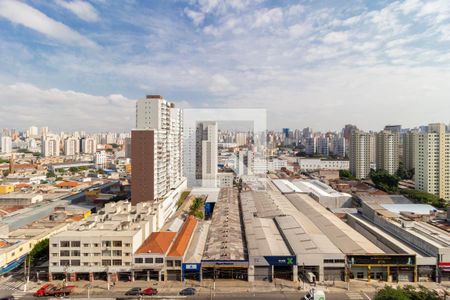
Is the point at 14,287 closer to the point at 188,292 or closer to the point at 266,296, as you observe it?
the point at 188,292

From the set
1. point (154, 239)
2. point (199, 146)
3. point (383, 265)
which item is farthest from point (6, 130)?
point (383, 265)

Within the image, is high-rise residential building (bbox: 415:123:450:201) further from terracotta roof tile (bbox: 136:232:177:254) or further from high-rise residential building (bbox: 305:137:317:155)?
high-rise residential building (bbox: 305:137:317:155)

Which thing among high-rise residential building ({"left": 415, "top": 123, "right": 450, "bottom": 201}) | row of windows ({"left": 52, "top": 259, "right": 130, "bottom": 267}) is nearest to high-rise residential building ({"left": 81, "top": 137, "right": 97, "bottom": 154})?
row of windows ({"left": 52, "top": 259, "right": 130, "bottom": 267})

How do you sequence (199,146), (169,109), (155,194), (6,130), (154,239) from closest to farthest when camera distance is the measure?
1. (154,239)
2. (155,194)
3. (169,109)
4. (199,146)
5. (6,130)

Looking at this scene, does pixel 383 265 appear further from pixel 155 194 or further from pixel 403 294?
pixel 155 194

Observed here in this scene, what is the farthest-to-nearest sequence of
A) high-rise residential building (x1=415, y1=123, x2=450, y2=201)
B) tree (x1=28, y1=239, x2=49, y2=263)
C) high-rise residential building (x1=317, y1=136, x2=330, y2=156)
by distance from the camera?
1. high-rise residential building (x1=317, y1=136, x2=330, y2=156)
2. high-rise residential building (x1=415, y1=123, x2=450, y2=201)
3. tree (x1=28, y1=239, x2=49, y2=263)

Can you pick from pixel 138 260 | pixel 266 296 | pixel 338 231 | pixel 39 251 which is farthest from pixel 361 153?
pixel 39 251
